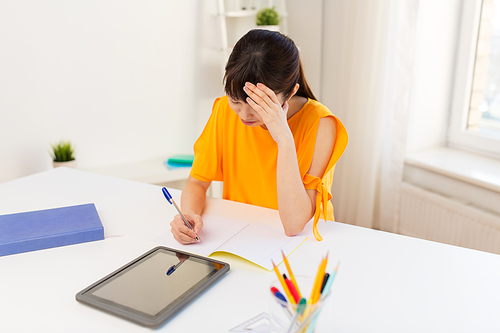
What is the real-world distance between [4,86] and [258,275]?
1.85 m

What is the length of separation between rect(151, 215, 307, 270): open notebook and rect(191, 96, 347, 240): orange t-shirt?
0.99ft

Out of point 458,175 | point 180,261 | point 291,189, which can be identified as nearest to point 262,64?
point 291,189

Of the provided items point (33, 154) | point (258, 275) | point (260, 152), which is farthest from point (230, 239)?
point (33, 154)

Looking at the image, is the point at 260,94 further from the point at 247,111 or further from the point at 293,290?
the point at 293,290

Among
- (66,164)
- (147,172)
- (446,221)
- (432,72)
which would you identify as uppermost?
(432,72)

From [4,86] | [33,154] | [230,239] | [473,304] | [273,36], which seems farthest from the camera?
[33,154]

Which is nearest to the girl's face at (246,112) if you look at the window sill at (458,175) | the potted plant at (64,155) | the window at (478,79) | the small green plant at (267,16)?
the window sill at (458,175)

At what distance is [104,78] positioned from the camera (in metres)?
2.43

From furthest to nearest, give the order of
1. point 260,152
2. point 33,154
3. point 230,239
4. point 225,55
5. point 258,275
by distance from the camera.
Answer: point 225,55 → point 33,154 → point 260,152 → point 230,239 → point 258,275

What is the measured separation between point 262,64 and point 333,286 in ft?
1.98

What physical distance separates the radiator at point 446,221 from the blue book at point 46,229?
1.67 m

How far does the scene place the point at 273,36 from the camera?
120cm

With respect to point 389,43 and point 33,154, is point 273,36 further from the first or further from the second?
point 33,154

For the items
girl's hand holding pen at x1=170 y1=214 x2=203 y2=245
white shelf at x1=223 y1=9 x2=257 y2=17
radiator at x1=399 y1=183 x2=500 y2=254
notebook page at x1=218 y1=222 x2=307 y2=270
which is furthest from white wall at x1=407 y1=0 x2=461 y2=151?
girl's hand holding pen at x1=170 y1=214 x2=203 y2=245
